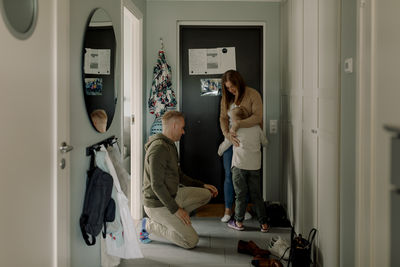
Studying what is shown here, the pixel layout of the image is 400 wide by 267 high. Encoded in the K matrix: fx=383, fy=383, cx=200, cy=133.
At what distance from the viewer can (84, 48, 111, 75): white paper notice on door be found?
2232 millimetres

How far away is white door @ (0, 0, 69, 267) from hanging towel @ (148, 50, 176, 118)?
216 centimetres

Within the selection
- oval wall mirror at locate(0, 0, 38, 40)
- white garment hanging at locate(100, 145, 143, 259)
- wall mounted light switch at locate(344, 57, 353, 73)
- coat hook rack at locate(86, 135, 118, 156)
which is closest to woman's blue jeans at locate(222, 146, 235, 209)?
coat hook rack at locate(86, 135, 118, 156)

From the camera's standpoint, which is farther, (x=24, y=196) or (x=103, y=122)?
(x=103, y=122)

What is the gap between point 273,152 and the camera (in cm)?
423

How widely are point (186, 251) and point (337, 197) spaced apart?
1.35 meters

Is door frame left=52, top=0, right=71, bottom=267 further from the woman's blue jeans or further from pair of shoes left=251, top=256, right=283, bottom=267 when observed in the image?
the woman's blue jeans

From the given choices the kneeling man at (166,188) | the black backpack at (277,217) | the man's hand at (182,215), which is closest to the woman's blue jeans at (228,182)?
the black backpack at (277,217)

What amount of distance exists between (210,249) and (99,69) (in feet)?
5.53

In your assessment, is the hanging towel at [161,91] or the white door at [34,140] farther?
the hanging towel at [161,91]

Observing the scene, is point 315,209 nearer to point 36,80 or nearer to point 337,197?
point 337,197

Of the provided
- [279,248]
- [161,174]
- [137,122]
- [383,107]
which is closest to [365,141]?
[383,107]

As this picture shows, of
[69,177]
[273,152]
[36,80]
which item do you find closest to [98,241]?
[69,177]

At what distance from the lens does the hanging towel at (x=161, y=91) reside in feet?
13.3

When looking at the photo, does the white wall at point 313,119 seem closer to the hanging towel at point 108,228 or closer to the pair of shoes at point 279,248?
the pair of shoes at point 279,248
